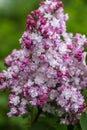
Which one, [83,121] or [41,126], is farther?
[41,126]

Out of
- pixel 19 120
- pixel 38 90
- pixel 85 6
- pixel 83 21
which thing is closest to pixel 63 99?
pixel 38 90

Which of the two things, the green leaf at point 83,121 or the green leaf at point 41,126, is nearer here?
the green leaf at point 83,121

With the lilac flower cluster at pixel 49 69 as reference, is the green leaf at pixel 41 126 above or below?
below

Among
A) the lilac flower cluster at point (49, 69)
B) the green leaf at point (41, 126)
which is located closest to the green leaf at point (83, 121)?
the lilac flower cluster at point (49, 69)

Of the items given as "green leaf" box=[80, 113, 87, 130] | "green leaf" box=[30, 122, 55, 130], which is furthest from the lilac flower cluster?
"green leaf" box=[30, 122, 55, 130]

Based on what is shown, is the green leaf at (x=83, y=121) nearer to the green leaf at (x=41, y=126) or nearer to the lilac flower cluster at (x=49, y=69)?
the lilac flower cluster at (x=49, y=69)

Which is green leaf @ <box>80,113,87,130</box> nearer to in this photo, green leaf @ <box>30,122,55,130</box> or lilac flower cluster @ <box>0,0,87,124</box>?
lilac flower cluster @ <box>0,0,87,124</box>

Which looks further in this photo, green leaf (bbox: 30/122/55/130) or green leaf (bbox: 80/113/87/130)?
green leaf (bbox: 30/122/55/130)

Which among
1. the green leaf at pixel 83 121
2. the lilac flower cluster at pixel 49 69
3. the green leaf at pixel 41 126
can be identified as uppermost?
the lilac flower cluster at pixel 49 69
